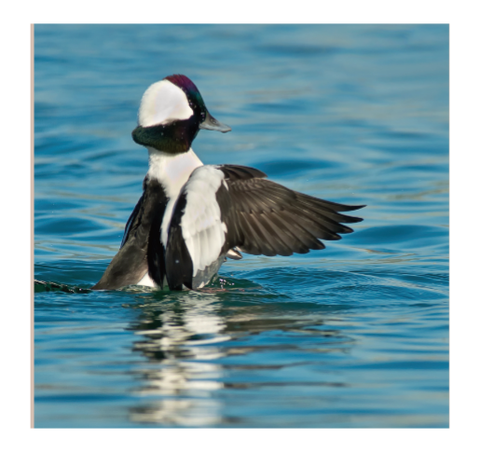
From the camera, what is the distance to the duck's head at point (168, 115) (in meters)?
6.10

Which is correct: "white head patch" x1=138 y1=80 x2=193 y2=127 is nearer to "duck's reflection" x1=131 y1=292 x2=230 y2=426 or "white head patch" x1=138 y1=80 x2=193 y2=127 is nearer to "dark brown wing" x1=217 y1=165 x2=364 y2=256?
"dark brown wing" x1=217 y1=165 x2=364 y2=256

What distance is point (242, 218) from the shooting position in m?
5.88

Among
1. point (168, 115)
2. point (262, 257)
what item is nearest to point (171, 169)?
point (168, 115)

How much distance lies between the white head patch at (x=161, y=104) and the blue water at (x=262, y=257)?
1.25 metres

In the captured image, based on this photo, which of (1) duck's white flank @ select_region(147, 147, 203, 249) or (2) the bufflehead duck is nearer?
(2) the bufflehead duck

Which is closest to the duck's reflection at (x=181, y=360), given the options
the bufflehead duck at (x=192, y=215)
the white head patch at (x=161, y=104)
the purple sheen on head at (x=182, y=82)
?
the bufflehead duck at (x=192, y=215)

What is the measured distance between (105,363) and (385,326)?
6.01 feet

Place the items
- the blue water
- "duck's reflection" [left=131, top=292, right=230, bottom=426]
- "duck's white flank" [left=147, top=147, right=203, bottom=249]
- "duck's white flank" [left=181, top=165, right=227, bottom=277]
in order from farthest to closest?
"duck's white flank" [left=147, top=147, right=203, bottom=249] → "duck's white flank" [left=181, top=165, right=227, bottom=277] → the blue water → "duck's reflection" [left=131, top=292, right=230, bottom=426]

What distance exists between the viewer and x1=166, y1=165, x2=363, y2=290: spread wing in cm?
576

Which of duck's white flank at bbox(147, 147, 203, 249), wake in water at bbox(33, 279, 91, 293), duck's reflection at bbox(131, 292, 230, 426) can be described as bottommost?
duck's reflection at bbox(131, 292, 230, 426)

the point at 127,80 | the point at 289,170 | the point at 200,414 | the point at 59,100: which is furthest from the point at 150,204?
the point at 127,80

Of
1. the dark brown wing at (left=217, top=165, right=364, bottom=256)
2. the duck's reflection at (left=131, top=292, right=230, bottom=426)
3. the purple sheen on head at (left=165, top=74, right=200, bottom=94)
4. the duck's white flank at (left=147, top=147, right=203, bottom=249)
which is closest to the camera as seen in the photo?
the duck's reflection at (left=131, top=292, right=230, bottom=426)

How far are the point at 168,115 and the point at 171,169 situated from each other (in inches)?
15.6

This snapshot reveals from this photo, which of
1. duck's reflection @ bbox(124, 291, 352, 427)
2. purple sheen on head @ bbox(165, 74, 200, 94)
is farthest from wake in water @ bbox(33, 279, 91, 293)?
purple sheen on head @ bbox(165, 74, 200, 94)
